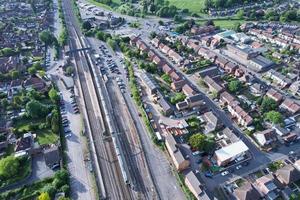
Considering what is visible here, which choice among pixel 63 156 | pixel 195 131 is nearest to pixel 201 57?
pixel 195 131

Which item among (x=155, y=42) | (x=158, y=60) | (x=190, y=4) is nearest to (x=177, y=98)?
(x=158, y=60)

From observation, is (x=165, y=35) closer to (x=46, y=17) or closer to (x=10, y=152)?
(x=46, y=17)

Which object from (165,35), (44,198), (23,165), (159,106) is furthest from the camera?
(165,35)

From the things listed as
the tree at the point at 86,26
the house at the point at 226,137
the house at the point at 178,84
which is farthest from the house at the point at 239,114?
the tree at the point at 86,26

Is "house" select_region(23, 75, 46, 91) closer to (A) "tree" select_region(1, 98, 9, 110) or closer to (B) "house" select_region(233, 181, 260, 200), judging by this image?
(A) "tree" select_region(1, 98, 9, 110)

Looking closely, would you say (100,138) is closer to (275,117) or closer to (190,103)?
(190,103)

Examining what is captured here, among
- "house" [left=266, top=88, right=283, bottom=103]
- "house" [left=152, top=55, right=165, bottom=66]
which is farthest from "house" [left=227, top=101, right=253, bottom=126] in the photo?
"house" [left=152, top=55, right=165, bottom=66]

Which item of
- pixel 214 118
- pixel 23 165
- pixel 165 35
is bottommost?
pixel 23 165
